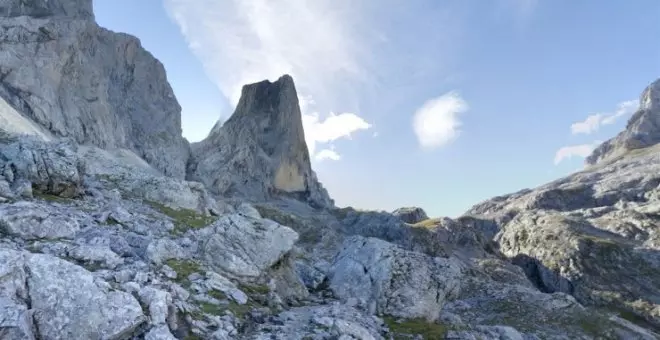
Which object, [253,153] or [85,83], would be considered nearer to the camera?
[85,83]

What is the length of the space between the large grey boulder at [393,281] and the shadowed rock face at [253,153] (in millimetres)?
134256

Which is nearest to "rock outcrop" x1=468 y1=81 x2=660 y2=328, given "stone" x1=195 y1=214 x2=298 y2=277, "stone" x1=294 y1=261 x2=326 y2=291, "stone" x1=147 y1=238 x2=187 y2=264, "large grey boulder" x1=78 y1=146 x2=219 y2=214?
A: "stone" x1=294 y1=261 x2=326 y2=291

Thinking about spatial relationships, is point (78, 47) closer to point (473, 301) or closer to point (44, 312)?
point (473, 301)

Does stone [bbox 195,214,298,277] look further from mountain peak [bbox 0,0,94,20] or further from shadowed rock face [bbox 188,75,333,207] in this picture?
shadowed rock face [bbox 188,75,333,207]

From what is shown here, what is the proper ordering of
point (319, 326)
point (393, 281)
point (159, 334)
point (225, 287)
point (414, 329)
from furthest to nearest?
point (393, 281) < point (414, 329) < point (225, 287) < point (319, 326) < point (159, 334)

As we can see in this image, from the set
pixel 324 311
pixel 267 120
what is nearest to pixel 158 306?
pixel 324 311

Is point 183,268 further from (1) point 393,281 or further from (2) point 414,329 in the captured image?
(1) point 393,281

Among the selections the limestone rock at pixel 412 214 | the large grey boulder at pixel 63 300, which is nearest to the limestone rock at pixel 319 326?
the large grey boulder at pixel 63 300

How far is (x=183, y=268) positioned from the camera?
21.0 metres

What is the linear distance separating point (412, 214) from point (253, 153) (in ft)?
240

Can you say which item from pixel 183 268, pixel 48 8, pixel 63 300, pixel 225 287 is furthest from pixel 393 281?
pixel 48 8

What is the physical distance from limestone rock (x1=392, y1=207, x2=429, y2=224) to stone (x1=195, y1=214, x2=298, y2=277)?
6502 inches

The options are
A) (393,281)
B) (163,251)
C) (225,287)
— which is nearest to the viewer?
(225,287)

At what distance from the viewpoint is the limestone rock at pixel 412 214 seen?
189125 mm
